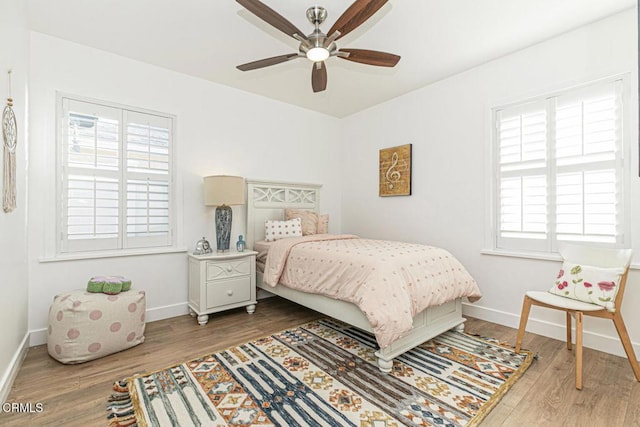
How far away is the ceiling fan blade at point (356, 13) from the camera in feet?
5.76

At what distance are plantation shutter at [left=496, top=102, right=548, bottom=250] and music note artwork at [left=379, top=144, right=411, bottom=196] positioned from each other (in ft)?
3.58

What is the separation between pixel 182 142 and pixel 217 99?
2.36 ft

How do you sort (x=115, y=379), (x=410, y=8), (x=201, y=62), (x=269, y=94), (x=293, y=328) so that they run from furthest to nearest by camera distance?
1. (x=269, y=94)
2. (x=201, y=62)
3. (x=293, y=328)
4. (x=410, y=8)
5. (x=115, y=379)

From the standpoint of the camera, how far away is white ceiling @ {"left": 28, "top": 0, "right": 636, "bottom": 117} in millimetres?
2281

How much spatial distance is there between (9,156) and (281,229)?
2.48 meters

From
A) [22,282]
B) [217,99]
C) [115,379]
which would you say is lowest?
[115,379]

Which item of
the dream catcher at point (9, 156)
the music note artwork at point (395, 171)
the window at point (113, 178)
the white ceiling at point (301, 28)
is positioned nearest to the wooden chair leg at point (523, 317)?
the music note artwork at point (395, 171)

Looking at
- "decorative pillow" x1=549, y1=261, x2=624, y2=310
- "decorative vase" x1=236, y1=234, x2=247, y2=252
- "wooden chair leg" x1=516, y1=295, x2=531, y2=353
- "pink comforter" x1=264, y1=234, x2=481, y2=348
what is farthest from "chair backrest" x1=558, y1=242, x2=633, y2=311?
"decorative vase" x1=236, y1=234, x2=247, y2=252

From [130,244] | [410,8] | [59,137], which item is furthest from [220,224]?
[410,8]

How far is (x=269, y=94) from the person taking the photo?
157 inches

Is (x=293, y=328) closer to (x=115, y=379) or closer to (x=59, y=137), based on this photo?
(x=115, y=379)

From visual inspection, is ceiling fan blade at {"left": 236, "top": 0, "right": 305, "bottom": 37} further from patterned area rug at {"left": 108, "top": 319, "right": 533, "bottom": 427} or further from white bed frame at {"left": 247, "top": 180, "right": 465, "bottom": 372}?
patterned area rug at {"left": 108, "top": 319, "right": 533, "bottom": 427}

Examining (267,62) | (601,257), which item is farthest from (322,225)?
(601,257)

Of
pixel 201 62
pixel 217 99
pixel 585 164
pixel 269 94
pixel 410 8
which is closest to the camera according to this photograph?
pixel 410 8
